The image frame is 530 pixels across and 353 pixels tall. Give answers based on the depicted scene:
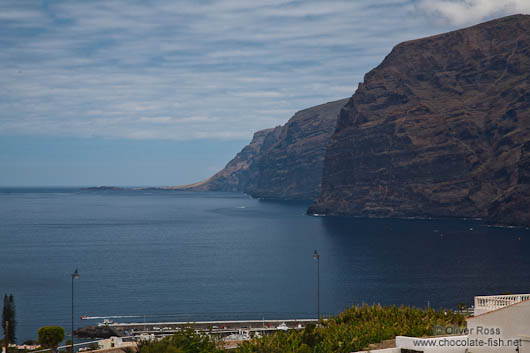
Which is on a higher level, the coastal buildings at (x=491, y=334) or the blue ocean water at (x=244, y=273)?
the coastal buildings at (x=491, y=334)

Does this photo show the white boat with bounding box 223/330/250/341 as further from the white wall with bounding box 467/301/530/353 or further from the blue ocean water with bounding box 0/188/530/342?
the white wall with bounding box 467/301/530/353

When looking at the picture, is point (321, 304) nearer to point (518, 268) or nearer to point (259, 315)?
point (259, 315)

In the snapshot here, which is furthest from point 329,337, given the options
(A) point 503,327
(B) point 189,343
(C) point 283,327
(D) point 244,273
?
(D) point 244,273

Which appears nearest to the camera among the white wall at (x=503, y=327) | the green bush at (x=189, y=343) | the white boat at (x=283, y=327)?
the white wall at (x=503, y=327)

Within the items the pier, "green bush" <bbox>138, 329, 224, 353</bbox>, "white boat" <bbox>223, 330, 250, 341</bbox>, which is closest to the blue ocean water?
the pier

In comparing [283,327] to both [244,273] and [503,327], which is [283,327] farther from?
[244,273]

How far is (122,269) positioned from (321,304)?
166 feet

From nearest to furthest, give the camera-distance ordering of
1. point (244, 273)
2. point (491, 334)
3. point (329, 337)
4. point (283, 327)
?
point (491, 334), point (329, 337), point (283, 327), point (244, 273)

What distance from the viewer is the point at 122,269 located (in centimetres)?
12912

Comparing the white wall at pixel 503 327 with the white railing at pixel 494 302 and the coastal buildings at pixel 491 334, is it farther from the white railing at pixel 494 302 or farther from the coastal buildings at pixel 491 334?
the white railing at pixel 494 302

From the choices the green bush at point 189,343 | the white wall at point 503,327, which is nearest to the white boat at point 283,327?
the green bush at point 189,343

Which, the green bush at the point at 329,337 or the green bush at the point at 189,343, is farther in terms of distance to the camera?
the green bush at the point at 189,343

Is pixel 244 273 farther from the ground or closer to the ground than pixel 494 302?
closer to the ground

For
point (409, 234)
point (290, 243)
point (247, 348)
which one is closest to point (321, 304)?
point (247, 348)
